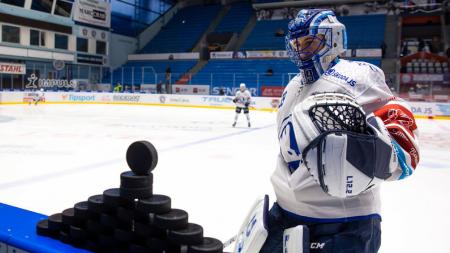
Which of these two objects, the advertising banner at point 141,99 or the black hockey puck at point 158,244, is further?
the advertising banner at point 141,99

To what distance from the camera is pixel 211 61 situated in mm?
25641

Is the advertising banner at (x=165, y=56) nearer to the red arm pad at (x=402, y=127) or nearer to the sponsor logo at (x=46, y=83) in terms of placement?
the sponsor logo at (x=46, y=83)

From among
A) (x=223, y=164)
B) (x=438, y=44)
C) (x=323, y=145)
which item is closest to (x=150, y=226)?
(x=323, y=145)

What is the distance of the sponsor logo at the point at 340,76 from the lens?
117 cm

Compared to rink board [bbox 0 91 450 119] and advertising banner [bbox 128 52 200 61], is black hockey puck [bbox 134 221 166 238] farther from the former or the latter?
advertising banner [bbox 128 52 200 61]

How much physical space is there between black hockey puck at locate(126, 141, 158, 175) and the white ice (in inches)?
49.1

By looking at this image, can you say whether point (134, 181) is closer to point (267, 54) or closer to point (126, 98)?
point (126, 98)

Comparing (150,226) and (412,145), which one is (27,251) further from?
(412,145)

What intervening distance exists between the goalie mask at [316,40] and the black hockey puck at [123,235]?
0.92m

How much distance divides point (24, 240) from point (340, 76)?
4.79 ft

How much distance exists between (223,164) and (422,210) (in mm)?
2594

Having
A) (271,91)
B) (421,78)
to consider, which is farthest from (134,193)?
(271,91)

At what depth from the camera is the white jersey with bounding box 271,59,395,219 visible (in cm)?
111

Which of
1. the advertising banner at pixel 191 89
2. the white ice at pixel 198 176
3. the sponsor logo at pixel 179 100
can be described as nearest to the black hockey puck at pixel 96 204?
the white ice at pixel 198 176
